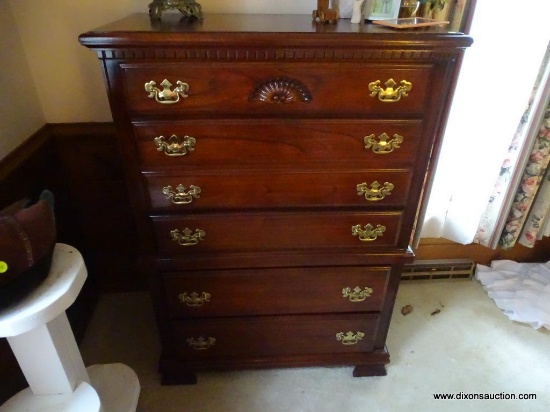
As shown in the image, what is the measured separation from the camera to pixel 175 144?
0.97 m

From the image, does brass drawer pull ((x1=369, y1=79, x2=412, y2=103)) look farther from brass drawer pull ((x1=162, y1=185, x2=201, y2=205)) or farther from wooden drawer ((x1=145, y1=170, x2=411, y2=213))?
brass drawer pull ((x1=162, y1=185, x2=201, y2=205))

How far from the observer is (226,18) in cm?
115

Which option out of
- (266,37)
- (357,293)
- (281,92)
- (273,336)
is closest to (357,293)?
(357,293)

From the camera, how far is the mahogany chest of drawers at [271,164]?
0.88 m

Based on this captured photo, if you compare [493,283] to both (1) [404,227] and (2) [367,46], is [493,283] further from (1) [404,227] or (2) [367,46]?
(2) [367,46]

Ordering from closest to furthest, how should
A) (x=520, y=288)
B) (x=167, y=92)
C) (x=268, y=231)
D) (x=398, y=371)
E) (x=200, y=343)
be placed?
(x=167, y=92) < (x=268, y=231) < (x=200, y=343) < (x=398, y=371) < (x=520, y=288)

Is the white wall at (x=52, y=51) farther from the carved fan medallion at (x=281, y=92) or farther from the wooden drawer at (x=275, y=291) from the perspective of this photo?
the wooden drawer at (x=275, y=291)

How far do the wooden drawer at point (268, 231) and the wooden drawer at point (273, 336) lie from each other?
0.29 metres

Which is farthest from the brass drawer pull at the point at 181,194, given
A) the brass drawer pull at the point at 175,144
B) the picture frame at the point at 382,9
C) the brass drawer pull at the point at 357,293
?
the picture frame at the point at 382,9

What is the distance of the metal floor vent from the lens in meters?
1.87

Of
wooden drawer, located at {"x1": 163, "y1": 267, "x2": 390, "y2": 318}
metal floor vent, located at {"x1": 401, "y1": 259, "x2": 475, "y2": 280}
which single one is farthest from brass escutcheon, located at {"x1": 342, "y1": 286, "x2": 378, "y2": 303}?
metal floor vent, located at {"x1": 401, "y1": 259, "x2": 475, "y2": 280}

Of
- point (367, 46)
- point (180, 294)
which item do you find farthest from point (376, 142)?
point (180, 294)

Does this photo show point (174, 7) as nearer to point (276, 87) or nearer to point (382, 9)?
point (276, 87)

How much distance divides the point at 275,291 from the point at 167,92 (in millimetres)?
678
